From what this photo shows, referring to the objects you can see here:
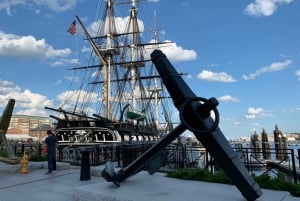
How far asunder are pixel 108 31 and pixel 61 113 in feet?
58.3

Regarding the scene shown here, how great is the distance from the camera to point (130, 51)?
5484 centimetres

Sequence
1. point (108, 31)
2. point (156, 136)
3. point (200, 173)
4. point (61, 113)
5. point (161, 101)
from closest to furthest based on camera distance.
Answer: point (200, 173), point (61, 113), point (108, 31), point (156, 136), point (161, 101)

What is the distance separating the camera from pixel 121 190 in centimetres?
674

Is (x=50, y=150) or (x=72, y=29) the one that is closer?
(x=50, y=150)

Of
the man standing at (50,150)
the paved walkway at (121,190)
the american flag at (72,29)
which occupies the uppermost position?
the american flag at (72,29)

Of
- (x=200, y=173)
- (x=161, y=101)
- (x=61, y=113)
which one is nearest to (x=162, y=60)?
(x=200, y=173)

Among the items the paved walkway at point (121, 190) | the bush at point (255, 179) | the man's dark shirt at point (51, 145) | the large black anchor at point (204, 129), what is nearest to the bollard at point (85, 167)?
the paved walkway at point (121, 190)

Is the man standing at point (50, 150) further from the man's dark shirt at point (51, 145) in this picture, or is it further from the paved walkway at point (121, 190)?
the paved walkway at point (121, 190)

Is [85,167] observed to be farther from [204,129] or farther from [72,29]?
[72,29]

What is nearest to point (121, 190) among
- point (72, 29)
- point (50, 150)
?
point (50, 150)

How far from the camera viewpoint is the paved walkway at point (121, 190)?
6141mm

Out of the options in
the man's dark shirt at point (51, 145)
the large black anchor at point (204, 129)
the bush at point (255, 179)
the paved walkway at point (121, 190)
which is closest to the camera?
the large black anchor at point (204, 129)

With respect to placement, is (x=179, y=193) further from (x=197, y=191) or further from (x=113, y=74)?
(x=113, y=74)

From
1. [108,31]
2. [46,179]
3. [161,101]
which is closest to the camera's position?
[46,179]
